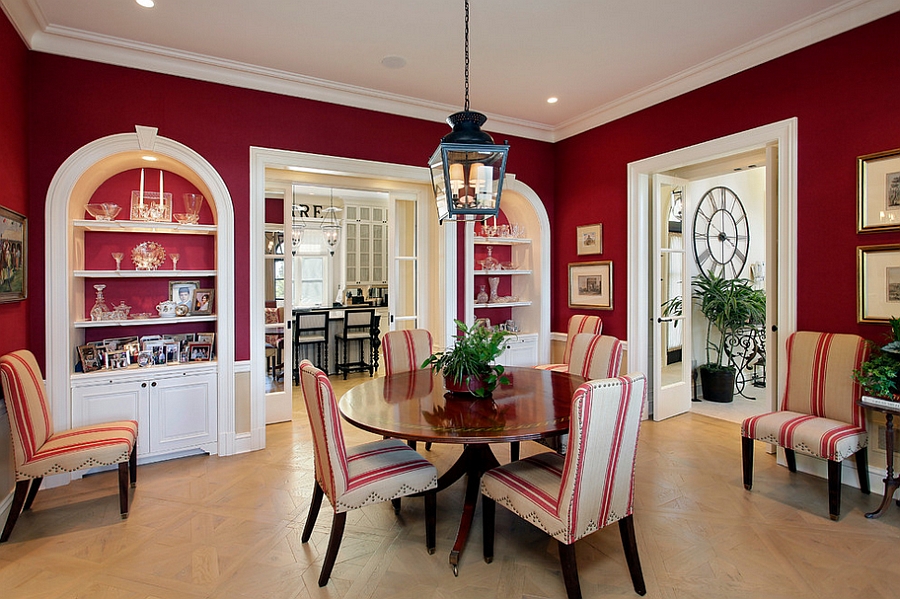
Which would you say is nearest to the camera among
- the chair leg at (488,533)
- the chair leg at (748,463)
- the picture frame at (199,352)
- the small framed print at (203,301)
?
the chair leg at (488,533)

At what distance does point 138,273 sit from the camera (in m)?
3.64

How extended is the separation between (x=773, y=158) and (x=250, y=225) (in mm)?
4063

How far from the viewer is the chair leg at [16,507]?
2589mm

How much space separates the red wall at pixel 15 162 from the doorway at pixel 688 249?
15.5 feet

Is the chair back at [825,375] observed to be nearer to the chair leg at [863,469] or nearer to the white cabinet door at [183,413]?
the chair leg at [863,469]

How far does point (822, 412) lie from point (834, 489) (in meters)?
0.57

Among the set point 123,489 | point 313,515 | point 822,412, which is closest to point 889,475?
point 822,412

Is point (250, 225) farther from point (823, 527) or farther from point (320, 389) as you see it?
point (823, 527)

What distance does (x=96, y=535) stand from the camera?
2.64 m

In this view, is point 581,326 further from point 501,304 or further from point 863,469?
point 863,469

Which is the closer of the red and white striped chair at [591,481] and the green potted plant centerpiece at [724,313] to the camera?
the red and white striped chair at [591,481]

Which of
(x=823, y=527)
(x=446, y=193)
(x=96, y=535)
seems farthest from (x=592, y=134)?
(x=96, y=535)

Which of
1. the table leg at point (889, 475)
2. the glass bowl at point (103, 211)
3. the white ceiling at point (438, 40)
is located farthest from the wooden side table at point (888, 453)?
the glass bowl at point (103, 211)

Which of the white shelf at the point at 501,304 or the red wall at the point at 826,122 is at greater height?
the red wall at the point at 826,122
